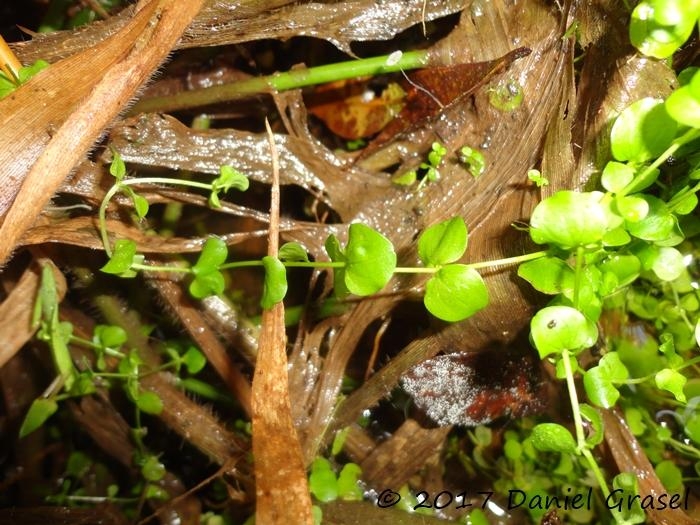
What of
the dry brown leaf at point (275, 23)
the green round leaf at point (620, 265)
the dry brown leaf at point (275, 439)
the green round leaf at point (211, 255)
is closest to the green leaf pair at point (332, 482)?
the dry brown leaf at point (275, 439)

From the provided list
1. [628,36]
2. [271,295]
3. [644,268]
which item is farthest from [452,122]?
[271,295]

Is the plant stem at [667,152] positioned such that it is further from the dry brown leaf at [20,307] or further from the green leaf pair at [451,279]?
the dry brown leaf at [20,307]

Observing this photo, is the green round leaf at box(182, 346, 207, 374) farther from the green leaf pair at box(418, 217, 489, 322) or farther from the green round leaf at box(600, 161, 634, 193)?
the green round leaf at box(600, 161, 634, 193)

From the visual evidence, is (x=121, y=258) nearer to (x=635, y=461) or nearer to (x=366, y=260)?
(x=366, y=260)

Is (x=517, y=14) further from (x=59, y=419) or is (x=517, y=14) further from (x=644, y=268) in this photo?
(x=59, y=419)

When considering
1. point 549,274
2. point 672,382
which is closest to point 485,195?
point 549,274
